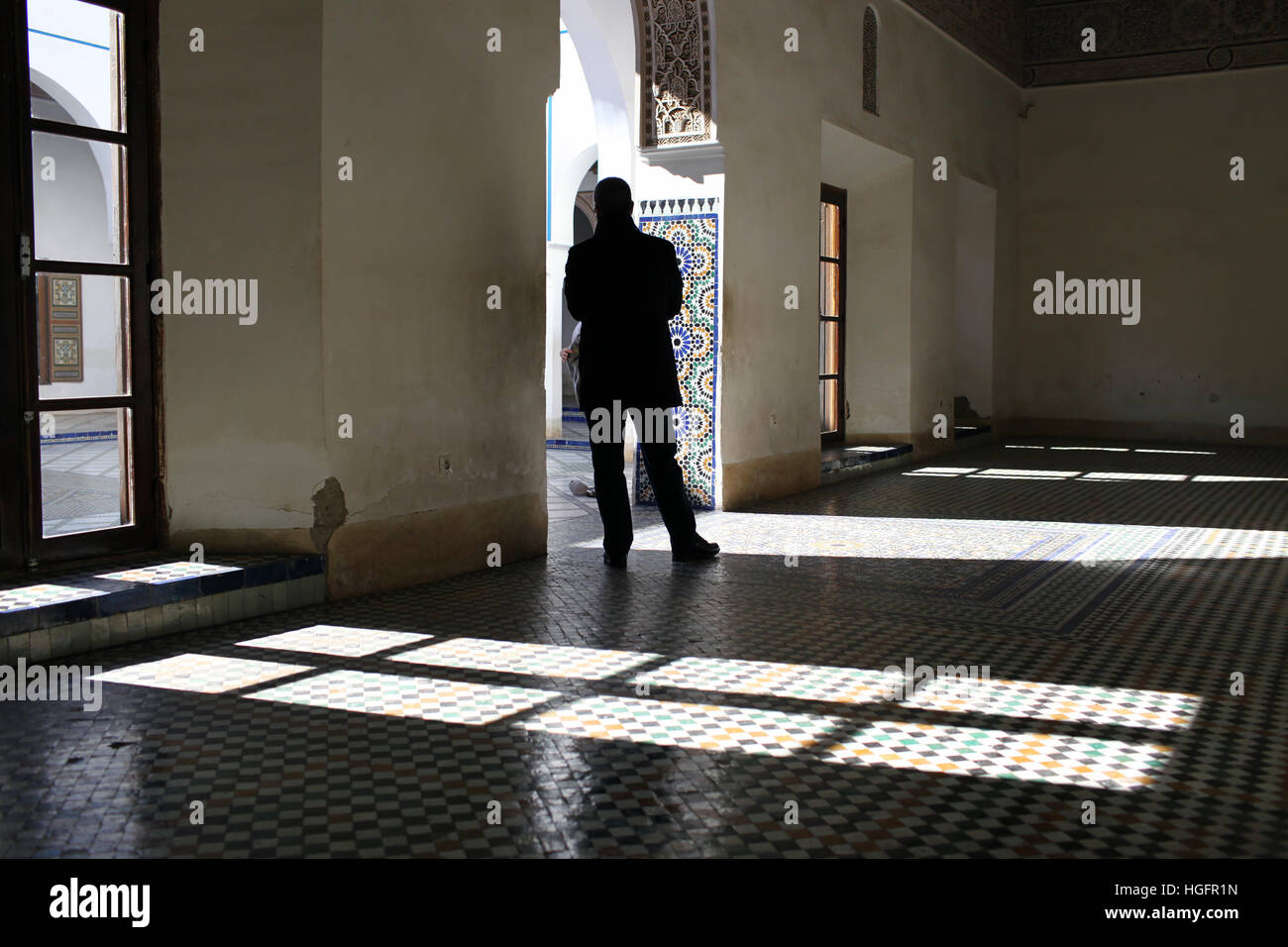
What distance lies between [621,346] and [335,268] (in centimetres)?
108

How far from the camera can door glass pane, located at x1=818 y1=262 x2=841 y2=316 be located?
7871mm

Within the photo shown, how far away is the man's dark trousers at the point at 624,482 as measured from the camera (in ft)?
13.8

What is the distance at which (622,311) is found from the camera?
163 inches

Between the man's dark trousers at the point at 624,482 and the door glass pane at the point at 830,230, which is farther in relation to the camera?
the door glass pane at the point at 830,230

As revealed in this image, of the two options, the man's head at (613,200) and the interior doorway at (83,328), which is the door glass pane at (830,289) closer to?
the man's head at (613,200)

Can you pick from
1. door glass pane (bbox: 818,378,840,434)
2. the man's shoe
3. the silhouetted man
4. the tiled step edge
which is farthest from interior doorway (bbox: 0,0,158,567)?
door glass pane (bbox: 818,378,840,434)

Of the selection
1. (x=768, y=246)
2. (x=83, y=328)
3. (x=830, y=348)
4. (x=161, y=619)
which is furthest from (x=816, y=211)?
(x=161, y=619)

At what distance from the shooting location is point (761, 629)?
3309 mm

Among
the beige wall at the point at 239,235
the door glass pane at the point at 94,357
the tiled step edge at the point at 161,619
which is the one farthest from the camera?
the beige wall at the point at 239,235

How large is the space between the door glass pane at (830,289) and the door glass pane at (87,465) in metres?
4.86

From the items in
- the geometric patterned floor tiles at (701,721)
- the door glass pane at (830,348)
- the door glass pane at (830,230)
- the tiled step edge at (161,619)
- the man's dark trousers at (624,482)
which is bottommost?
the geometric patterned floor tiles at (701,721)

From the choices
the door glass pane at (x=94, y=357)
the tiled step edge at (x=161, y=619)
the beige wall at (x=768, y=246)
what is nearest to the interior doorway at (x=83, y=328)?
the door glass pane at (x=94, y=357)

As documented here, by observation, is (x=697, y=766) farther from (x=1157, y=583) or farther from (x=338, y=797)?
(x=1157, y=583)

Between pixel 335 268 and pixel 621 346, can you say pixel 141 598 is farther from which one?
pixel 621 346
